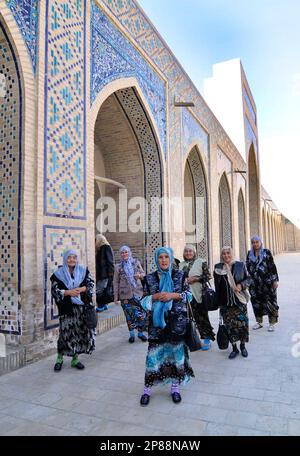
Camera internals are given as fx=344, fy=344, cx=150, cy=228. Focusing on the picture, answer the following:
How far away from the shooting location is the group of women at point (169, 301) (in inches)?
92.4

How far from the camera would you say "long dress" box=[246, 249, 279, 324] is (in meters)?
4.16

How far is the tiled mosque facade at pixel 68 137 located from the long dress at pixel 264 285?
2.04 meters

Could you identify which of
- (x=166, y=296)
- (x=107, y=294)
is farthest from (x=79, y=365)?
(x=107, y=294)

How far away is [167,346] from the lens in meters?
2.40

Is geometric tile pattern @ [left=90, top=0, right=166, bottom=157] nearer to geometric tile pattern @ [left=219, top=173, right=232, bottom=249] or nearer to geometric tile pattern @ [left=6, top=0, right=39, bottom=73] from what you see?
geometric tile pattern @ [left=6, top=0, right=39, bottom=73]

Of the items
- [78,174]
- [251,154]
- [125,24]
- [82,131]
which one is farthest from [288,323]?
[251,154]

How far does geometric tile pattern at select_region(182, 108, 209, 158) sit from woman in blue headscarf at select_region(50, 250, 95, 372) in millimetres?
5418

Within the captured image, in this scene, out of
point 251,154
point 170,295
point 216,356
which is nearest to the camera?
point 170,295

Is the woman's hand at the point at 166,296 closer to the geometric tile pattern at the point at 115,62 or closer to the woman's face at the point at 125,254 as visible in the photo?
the woman's face at the point at 125,254

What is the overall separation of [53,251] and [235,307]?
6.18ft

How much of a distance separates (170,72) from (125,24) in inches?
77.8

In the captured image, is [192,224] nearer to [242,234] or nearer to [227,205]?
[227,205]

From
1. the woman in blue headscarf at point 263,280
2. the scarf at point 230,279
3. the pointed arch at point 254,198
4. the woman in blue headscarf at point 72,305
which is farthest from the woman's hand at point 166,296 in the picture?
the pointed arch at point 254,198
